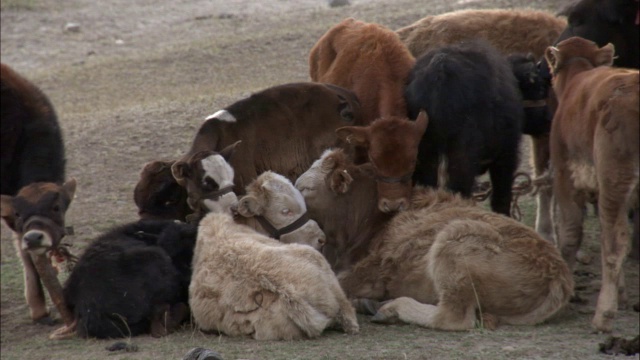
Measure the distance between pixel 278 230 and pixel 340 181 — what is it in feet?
2.15

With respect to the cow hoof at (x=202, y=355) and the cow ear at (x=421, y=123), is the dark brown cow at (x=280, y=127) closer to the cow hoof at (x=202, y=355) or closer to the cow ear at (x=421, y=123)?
the cow ear at (x=421, y=123)

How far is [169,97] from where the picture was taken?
15406 mm

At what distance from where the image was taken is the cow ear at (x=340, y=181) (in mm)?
7875

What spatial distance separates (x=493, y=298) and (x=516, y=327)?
0.23m

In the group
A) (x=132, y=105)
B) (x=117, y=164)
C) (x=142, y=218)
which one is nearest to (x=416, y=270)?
(x=142, y=218)

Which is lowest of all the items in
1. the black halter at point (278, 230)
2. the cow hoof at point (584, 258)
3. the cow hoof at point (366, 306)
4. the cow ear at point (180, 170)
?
the cow hoof at point (584, 258)

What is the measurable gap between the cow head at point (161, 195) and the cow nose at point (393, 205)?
1.54 m

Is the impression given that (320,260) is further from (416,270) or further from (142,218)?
(142,218)

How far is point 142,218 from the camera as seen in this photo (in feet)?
27.2

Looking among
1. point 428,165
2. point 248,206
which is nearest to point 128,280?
point 248,206

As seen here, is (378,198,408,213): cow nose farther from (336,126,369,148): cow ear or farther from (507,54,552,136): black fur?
(507,54,552,136): black fur

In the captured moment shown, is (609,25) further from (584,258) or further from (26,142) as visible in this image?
(26,142)

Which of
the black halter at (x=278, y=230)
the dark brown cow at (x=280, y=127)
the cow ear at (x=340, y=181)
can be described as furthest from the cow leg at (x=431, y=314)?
the dark brown cow at (x=280, y=127)

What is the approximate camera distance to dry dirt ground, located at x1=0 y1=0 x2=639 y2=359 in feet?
21.2
